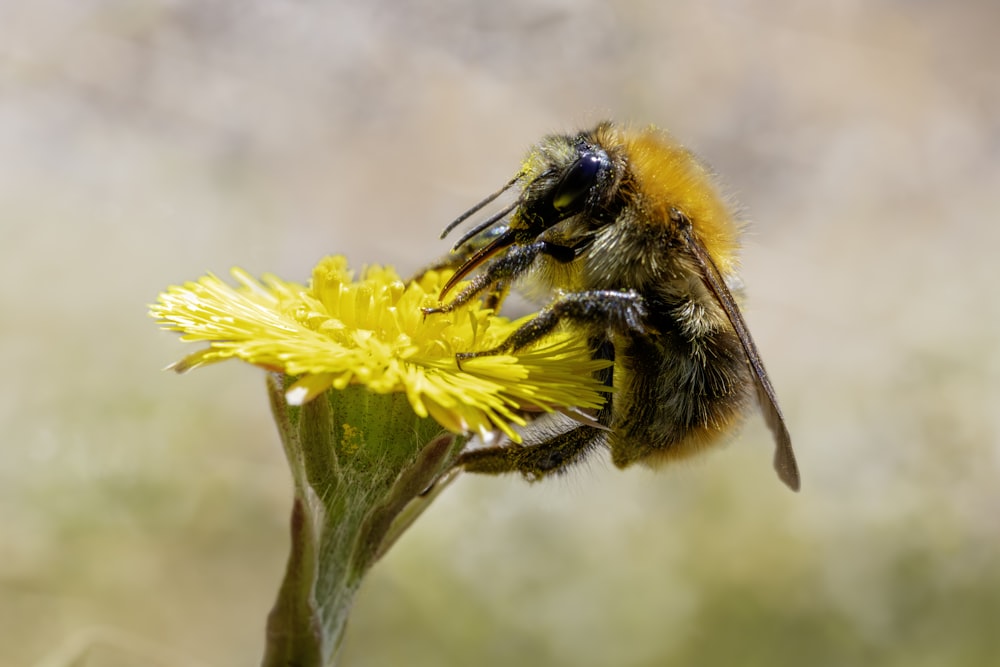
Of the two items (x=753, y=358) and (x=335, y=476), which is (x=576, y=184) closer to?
(x=753, y=358)

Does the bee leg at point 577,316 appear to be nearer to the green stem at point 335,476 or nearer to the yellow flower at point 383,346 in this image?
the yellow flower at point 383,346

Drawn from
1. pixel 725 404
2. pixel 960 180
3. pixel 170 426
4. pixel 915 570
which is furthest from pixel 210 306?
pixel 960 180

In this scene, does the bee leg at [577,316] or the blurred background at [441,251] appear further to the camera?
the blurred background at [441,251]

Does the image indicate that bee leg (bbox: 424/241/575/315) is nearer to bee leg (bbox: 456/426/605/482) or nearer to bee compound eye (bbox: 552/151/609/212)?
bee compound eye (bbox: 552/151/609/212)

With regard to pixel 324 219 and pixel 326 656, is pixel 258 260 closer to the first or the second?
pixel 324 219

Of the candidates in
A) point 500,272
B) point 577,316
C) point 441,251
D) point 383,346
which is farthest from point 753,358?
point 441,251

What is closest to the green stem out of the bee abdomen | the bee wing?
the bee abdomen

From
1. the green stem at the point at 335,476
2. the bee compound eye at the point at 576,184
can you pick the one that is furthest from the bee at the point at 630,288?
the green stem at the point at 335,476
